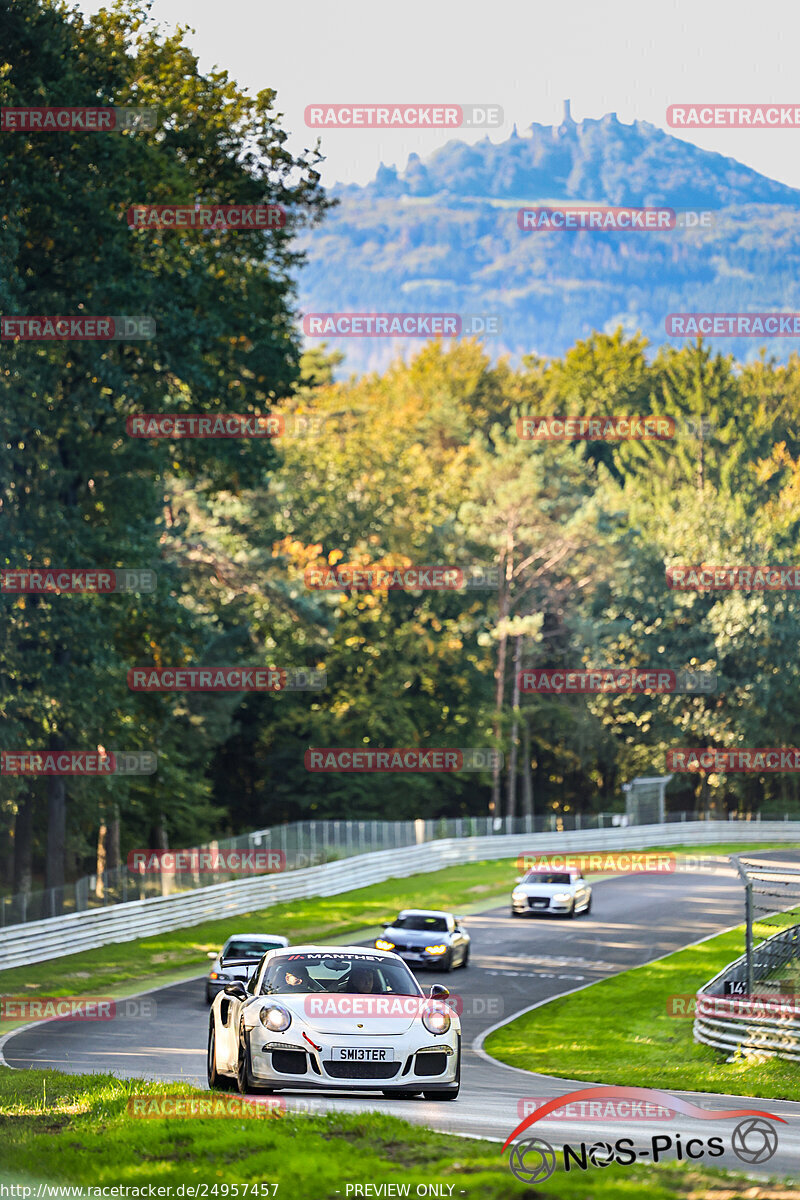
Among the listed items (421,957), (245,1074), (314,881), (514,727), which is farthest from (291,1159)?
(514,727)

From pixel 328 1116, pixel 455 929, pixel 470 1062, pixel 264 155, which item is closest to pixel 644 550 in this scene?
pixel 264 155

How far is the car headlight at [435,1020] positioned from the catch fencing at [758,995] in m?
A: 10.1

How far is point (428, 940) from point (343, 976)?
→ 17313mm

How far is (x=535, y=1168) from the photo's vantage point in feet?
28.2

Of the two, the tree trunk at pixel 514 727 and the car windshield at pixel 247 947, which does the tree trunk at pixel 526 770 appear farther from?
the car windshield at pixel 247 947

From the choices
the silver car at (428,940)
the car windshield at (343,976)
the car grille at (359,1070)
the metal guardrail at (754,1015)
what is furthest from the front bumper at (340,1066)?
the silver car at (428,940)

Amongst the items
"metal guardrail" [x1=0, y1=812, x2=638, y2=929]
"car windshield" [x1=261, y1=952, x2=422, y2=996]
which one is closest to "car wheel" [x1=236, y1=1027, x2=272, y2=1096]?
"car windshield" [x1=261, y1=952, x2=422, y2=996]

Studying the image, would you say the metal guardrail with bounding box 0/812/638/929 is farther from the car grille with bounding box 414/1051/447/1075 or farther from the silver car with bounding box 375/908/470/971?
the car grille with bounding box 414/1051/447/1075

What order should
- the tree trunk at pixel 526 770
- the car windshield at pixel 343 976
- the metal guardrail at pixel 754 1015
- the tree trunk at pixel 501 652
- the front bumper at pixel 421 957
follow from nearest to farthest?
1. the car windshield at pixel 343 976
2. the metal guardrail at pixel 754 1015
3. the front bumper at pixel 421 957
4. the tree trunk at pixel 501 652
5. the tree trunk at pixel 526 770

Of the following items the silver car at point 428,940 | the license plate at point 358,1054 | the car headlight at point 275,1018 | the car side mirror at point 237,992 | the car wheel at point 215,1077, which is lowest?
the silver car at point 428,940

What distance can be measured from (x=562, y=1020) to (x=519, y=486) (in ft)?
160

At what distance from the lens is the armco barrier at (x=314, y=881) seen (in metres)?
30.9

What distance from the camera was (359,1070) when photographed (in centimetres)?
1096

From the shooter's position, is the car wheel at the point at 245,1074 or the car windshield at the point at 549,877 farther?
the car windshield at the point at 549,877
